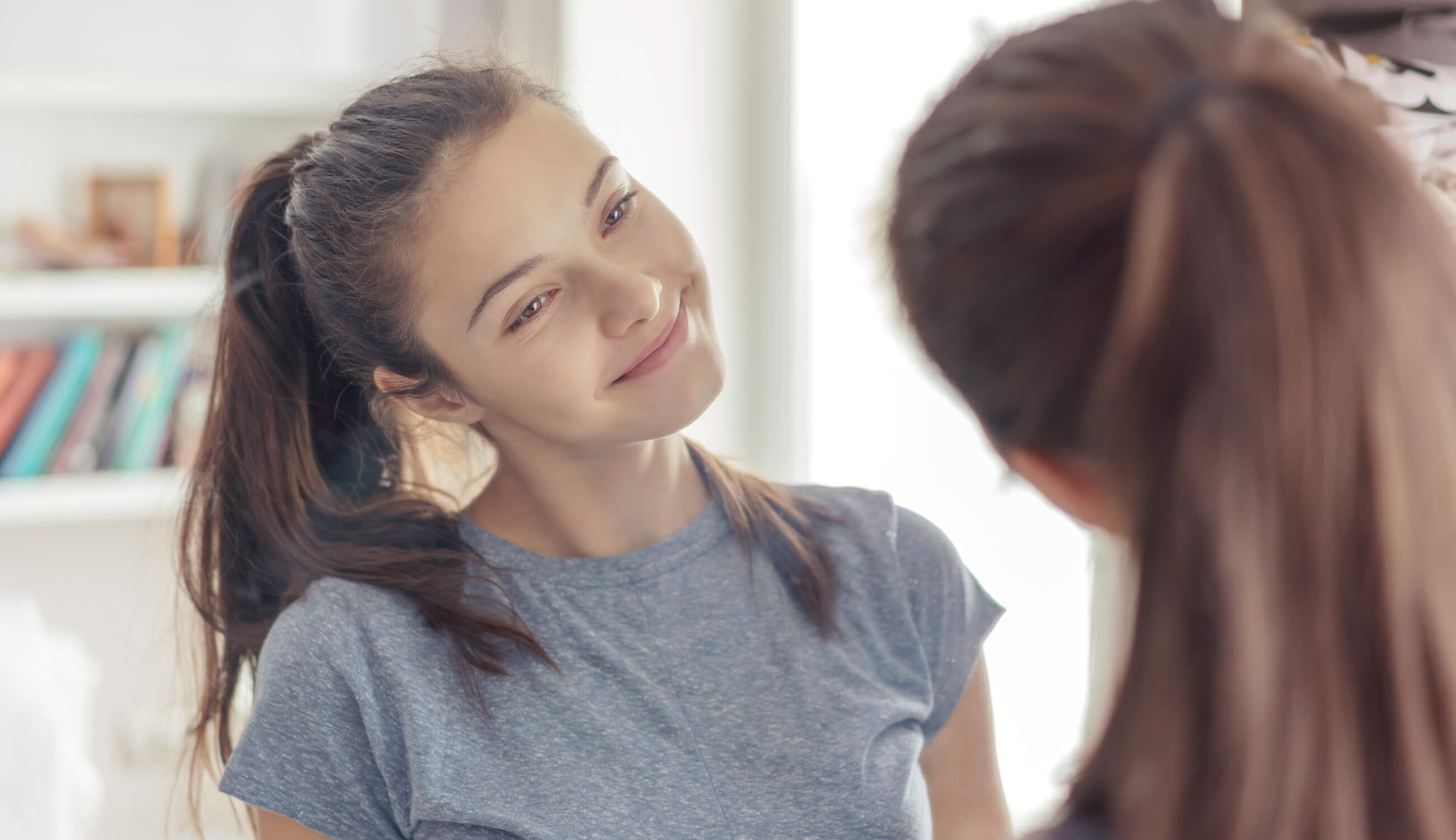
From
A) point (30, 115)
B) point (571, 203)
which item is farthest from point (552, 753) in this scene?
point (30, 115)

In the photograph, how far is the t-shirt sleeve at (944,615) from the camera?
106cm

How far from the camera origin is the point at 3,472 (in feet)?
6.69

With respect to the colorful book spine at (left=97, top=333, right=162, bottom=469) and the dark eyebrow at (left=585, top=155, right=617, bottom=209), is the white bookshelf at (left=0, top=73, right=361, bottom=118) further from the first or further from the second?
the dark eyebrow at (left=585, top=155, right=617, bottom=209)

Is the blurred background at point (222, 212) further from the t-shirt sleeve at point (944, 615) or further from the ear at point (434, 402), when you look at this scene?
the ear at point (434, 402)

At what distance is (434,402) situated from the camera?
101cm

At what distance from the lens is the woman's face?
2.99ft

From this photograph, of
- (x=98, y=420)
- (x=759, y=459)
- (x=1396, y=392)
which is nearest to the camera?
(x=1396, y=392)

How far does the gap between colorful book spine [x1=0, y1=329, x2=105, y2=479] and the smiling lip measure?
1565 mm

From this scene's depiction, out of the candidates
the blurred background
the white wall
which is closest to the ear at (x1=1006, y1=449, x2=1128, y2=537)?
the white wall

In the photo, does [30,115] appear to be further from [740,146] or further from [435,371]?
[435,371]

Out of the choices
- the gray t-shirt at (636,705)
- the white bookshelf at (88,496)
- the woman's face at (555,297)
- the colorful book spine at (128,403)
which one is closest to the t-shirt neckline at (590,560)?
the gray t-shirt at (636,705)

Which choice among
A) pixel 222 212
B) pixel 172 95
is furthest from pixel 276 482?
pixel 172 95

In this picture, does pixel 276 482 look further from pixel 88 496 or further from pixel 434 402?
pixel 88 496

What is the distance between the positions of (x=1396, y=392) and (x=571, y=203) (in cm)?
63
